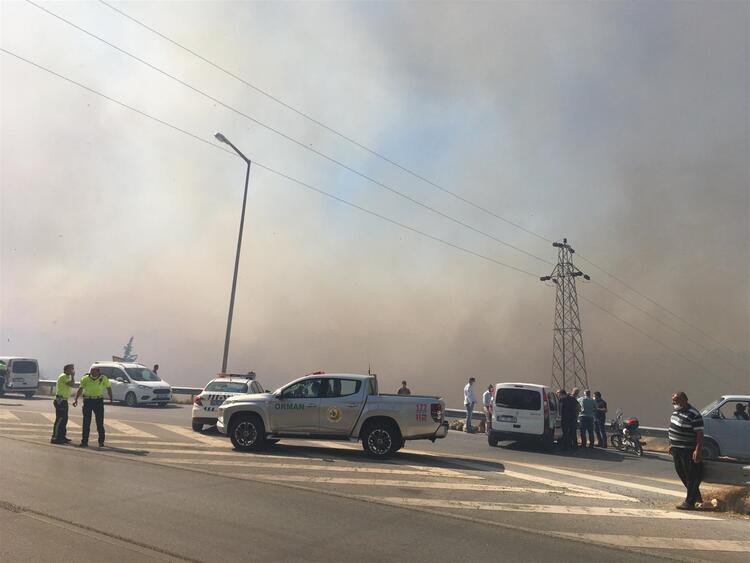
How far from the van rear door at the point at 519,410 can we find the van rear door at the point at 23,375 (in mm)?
25498

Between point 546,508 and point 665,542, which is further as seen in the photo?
point 546,508

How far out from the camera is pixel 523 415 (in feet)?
51.1

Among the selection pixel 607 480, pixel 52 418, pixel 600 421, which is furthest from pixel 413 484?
pixel 52 418

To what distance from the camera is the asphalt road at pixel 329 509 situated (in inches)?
227

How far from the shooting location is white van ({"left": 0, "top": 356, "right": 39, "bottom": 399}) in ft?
97.6

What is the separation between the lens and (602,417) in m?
17.8

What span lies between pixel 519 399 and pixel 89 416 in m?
10.6

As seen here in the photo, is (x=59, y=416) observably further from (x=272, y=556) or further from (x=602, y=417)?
(x=602, y=417)

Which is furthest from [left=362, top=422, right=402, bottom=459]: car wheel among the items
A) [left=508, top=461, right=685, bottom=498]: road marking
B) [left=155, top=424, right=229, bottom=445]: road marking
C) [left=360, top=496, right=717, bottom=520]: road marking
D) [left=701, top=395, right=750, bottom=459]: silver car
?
[left=701, top=395, right=750, bottom=459]: silver car

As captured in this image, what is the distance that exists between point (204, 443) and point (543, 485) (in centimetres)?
769

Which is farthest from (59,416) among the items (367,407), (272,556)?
(272,556)

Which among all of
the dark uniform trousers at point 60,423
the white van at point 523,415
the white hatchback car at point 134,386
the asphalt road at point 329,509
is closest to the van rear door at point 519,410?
the white van at point 523,415

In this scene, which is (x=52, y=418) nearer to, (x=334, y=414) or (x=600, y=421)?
(x=334, y=414)

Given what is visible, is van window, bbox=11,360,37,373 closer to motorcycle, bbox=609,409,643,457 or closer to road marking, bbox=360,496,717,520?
motorcycle, bbox=609,409,643,457
